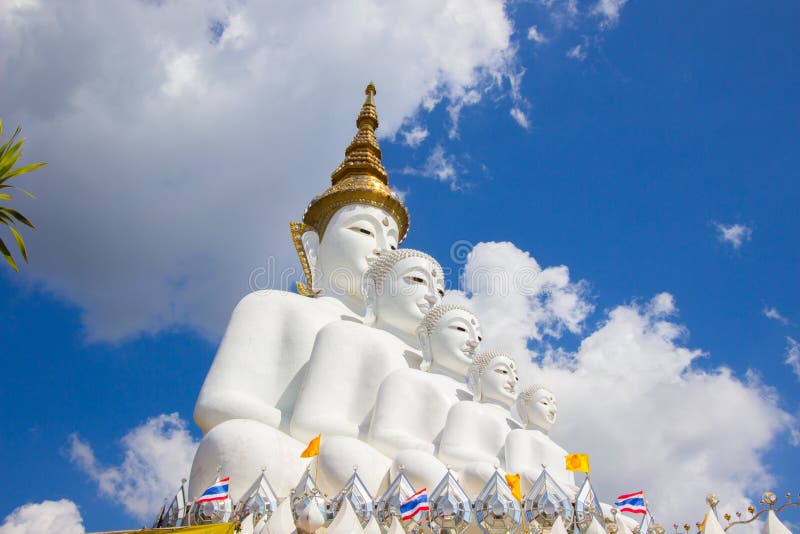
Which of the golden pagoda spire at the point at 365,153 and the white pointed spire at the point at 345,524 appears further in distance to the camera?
the golden pagoda spire at the point at 365,153

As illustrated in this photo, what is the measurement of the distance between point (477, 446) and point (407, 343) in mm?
3352

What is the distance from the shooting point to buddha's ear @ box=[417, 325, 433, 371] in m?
13.1

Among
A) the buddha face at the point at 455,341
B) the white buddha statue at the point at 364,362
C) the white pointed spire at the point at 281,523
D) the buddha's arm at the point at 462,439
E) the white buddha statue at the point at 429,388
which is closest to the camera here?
the white pointed spire at the point at 281,523

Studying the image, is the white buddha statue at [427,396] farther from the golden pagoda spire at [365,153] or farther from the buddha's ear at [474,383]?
the golden pagoda spire at [365,153]

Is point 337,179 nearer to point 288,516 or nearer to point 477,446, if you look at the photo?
point 477,446

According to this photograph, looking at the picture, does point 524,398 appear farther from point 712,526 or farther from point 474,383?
point 712,526

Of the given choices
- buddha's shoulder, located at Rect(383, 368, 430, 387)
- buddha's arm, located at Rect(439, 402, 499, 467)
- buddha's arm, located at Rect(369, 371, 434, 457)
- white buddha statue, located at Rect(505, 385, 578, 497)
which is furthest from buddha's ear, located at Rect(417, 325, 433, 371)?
white buddha statue, located at Rect(505, 385, 578, 497)

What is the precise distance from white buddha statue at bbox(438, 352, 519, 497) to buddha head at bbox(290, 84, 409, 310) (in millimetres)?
3681

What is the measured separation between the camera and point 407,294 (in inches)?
545

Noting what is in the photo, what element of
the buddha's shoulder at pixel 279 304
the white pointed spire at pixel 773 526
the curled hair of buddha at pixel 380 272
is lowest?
the white pointed spire at pixel 773 526

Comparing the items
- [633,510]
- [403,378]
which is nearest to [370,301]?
[403,378]

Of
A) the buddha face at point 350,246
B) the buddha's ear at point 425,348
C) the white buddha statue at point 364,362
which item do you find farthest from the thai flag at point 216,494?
the buddha face at point 350,246

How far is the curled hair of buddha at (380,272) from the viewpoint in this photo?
14.1 meters

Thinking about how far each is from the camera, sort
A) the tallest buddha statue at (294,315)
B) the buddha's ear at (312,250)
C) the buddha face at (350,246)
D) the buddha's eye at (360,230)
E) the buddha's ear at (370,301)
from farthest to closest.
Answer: the buddha's ear at (312,250), the buddha's eye at (360,230), the buddha face at (350,246), the buddha's ear at (370,301), the tallest buddha statue at (294,315)
